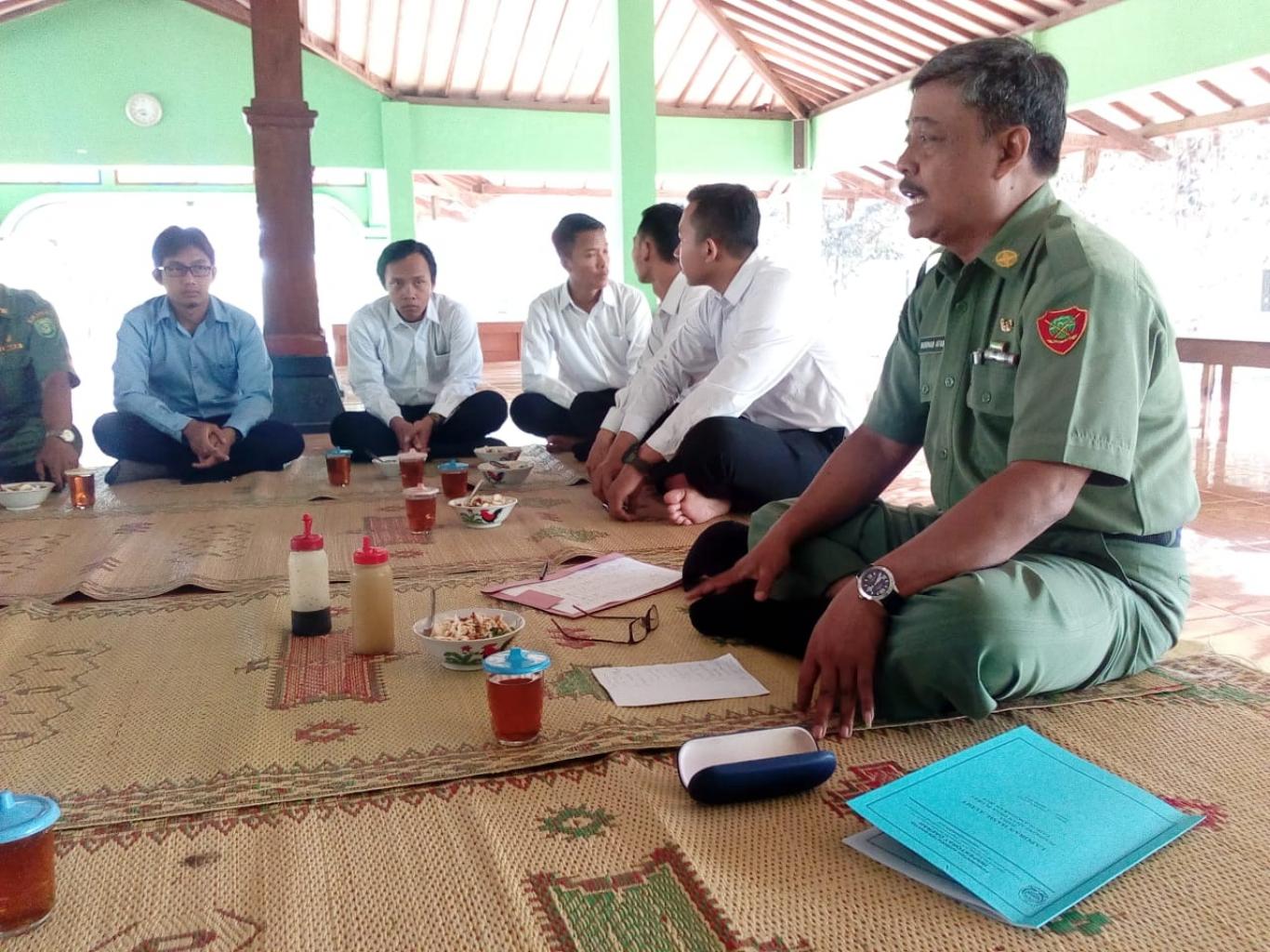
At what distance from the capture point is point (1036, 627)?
1.36 m

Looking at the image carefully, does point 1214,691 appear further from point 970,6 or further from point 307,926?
point 970,6

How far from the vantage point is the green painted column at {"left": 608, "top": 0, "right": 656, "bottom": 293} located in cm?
666

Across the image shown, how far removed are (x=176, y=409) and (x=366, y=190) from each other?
819 centimetres

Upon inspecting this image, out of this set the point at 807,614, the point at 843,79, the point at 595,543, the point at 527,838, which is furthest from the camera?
the point at 843,79

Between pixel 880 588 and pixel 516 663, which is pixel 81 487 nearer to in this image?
pixel 516 663

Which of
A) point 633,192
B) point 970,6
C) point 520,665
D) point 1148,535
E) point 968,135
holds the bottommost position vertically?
point 520,665

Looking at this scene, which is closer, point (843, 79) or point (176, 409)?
point (176, 409)

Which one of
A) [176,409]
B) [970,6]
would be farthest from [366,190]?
[176,409]

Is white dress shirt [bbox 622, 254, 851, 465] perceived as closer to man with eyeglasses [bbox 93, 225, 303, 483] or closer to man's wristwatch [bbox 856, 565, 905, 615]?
man's wristwatch [bbox 856, 565, 905, 615]

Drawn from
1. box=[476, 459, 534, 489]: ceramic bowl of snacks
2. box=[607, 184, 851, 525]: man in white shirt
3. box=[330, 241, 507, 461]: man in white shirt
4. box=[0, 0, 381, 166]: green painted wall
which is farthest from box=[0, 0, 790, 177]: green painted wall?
box=[607, 184, 851, 525]: man in white shirt

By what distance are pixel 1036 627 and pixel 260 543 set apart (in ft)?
6.35

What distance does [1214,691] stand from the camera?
1542 millimetres

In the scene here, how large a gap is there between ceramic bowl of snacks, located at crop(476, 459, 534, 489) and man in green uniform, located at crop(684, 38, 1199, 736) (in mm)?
1575

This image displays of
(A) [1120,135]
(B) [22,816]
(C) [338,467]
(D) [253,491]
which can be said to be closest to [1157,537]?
(B) [22,816]
